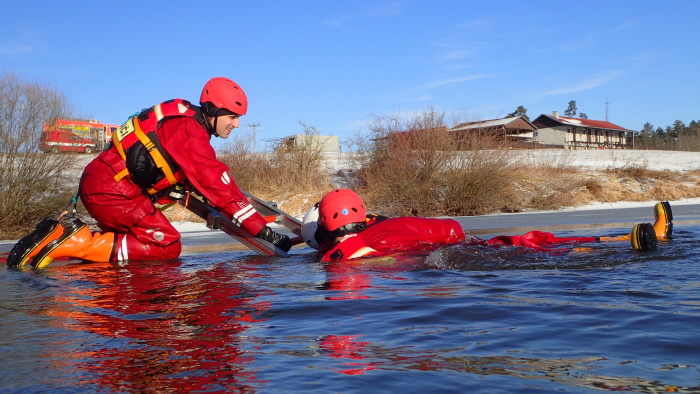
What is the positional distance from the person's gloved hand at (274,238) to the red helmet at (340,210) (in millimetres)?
560

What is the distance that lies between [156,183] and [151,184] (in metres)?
0.05

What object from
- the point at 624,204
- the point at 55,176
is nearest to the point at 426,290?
the point at 55,176

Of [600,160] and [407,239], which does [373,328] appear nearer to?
[407,239]

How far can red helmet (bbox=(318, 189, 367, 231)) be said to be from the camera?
6.62 metres

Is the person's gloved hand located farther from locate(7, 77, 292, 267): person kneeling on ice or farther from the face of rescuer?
the face of rescuer

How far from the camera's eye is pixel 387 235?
6.42m

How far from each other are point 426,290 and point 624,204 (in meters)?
17.3

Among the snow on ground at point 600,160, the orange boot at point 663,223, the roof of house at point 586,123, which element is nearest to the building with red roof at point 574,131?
the roof of house at point 586,123

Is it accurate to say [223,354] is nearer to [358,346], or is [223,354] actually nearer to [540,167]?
[358,346]

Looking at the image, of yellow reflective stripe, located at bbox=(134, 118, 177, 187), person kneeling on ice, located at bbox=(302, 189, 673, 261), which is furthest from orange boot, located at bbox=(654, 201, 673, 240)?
yellow reflective stripe, located at bbox=(134, 118, 177, 187)

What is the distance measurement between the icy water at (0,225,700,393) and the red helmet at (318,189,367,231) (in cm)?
80

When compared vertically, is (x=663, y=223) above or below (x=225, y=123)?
below

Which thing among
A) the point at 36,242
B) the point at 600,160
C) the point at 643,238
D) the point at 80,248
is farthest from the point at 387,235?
the point at 600,160

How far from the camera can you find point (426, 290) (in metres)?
4.57
